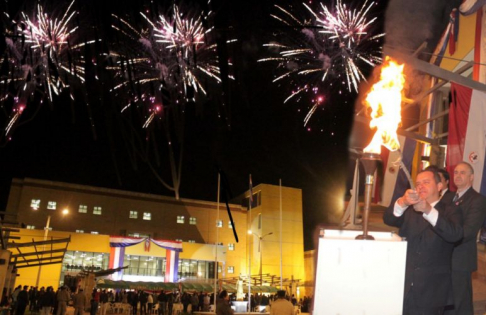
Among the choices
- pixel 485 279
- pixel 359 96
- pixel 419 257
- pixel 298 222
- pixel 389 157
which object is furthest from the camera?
pixel 298 222

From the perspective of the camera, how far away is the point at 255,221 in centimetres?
6122

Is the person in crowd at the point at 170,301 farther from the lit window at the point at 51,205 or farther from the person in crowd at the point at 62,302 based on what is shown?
the lit window at the point at 51,205

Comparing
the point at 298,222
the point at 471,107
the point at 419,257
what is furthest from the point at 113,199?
the point at 419,257

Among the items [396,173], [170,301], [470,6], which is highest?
[470,6]

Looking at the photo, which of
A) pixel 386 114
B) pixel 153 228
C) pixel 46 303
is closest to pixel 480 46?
pixel 386 114

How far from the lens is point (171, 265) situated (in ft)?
161

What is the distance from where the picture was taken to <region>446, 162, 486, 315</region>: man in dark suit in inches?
157

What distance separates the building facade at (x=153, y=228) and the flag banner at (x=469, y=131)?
3699cm

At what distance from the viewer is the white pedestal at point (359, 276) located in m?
3.09

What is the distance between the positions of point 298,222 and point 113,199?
24.6 metres

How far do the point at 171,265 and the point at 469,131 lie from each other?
43.7m

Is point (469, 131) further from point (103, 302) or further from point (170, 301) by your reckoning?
point (170, 301)

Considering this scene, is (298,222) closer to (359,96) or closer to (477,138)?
(359,96)

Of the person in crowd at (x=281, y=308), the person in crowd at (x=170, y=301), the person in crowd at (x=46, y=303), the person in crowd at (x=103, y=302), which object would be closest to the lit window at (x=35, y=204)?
the person in crowd at (x=103, y=302)
